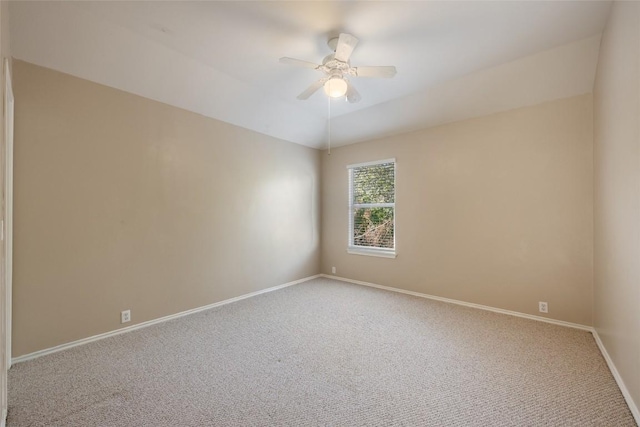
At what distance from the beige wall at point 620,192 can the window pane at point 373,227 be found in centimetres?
248

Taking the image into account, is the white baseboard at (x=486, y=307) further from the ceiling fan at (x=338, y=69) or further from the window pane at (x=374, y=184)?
the ceiling fan at (x=338, y=69)

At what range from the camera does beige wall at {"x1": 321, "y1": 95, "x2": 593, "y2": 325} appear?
3.06 m

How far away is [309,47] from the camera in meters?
2.69

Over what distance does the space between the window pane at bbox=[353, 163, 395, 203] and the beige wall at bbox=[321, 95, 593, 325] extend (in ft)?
0.66

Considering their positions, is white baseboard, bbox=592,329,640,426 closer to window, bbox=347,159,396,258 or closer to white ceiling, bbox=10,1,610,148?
window, bbox=347,159,396,258

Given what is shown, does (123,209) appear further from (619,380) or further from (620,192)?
(619,380)

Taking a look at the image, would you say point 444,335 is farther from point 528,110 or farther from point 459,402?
point 528,110

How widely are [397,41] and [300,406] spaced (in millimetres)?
3018

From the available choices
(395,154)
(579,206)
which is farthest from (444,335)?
(395,154)

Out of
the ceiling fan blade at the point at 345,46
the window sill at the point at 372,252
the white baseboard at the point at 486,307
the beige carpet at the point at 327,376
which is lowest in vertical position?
the beige carpet at the point at 327,376

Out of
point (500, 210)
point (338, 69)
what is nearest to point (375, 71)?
point (338, 69)

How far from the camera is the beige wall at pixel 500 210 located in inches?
120

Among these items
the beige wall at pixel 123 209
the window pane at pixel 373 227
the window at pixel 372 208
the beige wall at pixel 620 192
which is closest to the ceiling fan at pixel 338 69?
the beige wall at pixel 620 192

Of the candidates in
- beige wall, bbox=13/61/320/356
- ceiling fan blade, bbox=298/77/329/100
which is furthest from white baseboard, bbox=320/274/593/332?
ceiling fan blade, bbox=298/77/329/100
